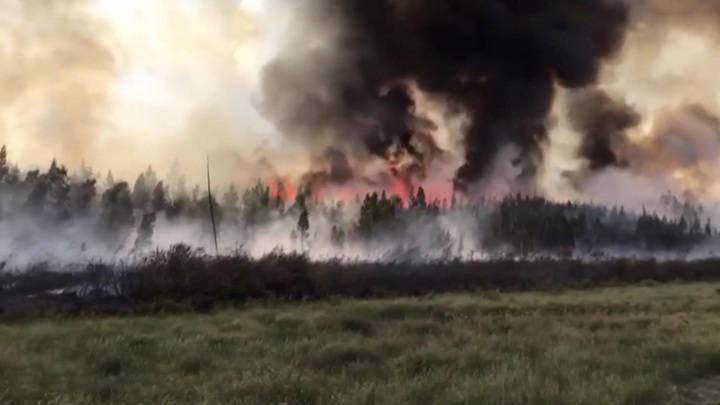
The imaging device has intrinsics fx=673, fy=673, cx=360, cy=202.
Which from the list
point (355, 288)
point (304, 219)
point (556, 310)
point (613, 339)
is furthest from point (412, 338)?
point (304, 219)

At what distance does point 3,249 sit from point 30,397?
70.0 meters

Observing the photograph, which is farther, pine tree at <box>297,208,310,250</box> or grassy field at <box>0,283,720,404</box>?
pine tree at <box>297,208,310,250</box>

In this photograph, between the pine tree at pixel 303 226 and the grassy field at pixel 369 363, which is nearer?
the grassy field at pixel 369 363

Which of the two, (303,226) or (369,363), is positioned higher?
(303,226)

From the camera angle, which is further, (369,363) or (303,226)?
(303,226)

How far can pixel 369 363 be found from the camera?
13758 mm

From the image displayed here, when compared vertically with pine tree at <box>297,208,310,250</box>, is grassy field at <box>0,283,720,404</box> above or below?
below

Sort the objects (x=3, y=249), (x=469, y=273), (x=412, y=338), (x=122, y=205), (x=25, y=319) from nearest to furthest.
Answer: (x=412, y=338) → (x=25, y=319) → (x=469, y=273) → (x=3, y=249) → (x=122, y=205)

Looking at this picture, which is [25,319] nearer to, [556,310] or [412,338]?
[412,338]

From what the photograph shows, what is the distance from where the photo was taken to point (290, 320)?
23.1 metres

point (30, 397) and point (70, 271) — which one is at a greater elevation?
point (70, 271)

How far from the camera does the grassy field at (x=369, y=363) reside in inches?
400

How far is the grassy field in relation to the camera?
10.2 metres

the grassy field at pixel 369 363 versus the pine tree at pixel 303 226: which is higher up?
the pine tree at pixel 303 226
